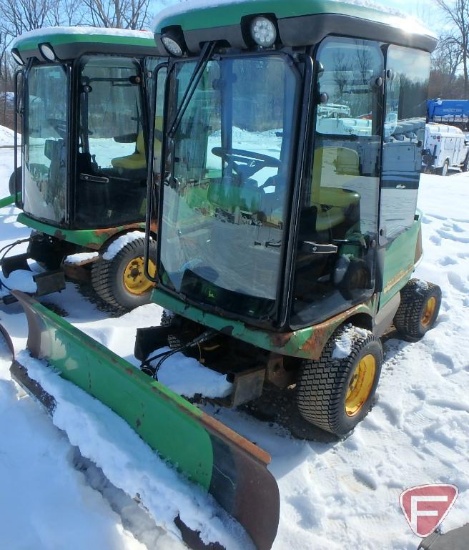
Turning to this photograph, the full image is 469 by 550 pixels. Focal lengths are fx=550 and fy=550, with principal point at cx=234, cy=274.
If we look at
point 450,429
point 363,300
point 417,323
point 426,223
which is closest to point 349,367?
point 363,300

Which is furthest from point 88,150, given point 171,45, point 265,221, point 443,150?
point 443,150

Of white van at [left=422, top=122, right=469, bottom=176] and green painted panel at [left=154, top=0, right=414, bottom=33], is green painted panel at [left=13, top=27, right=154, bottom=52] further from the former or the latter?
white van at [left=422, top=122, right=469, bottom=176]

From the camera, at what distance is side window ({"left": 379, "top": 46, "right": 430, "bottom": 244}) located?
2850mm

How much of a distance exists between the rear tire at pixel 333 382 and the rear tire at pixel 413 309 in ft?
3.48

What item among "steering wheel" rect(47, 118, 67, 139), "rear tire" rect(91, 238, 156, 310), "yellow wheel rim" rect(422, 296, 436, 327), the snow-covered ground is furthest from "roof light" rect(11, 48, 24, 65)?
"yellow wheel rim" rect(422, 296, 436, 327)

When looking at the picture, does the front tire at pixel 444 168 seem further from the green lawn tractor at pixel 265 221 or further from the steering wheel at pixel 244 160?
the steering wheel at pixel 244 160

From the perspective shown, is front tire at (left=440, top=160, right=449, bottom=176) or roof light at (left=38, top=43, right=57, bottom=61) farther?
front tire at (left=440, top=160, right=449, bottom=176)

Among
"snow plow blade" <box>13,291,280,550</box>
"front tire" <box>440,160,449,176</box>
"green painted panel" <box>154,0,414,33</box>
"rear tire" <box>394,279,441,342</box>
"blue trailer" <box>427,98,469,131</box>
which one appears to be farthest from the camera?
"blue trailer" <box>427,98,469,131</box>

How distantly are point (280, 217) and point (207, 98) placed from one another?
69 centimetres

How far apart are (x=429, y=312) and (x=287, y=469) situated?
211 cm

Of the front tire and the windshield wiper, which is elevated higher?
the windshield wiper

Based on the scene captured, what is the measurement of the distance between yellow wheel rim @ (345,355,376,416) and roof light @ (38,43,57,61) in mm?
3221

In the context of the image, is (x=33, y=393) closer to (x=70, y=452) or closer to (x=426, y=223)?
(x=70, y=452)

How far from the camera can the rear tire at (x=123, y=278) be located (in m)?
4.52
